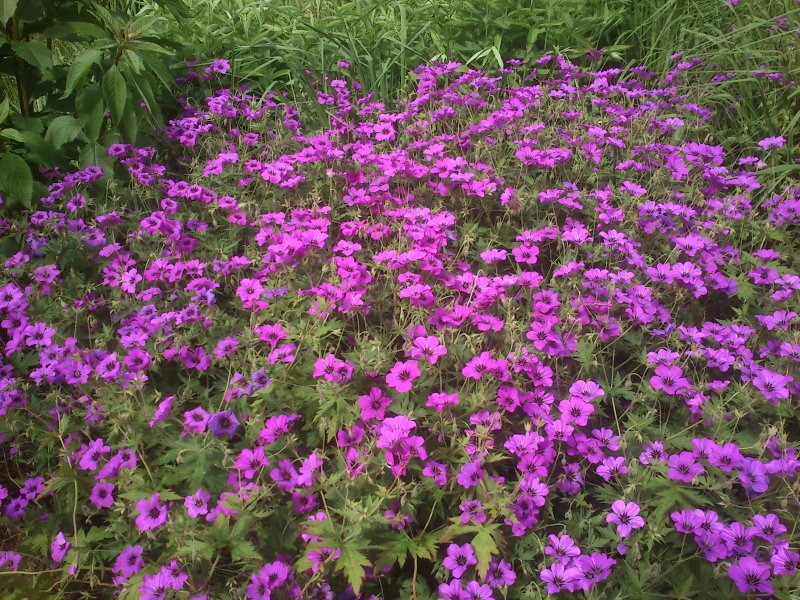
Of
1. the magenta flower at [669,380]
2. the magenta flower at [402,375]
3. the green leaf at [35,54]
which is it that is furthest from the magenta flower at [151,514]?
the green leaf at [35,54]

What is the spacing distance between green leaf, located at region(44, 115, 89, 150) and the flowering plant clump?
17cm

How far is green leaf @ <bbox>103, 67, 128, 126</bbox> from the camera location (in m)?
2.64

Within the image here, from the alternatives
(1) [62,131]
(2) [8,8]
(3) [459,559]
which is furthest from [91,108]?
(3) [459,559]

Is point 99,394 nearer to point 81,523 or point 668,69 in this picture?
point 81,523

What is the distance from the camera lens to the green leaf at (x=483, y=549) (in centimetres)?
149

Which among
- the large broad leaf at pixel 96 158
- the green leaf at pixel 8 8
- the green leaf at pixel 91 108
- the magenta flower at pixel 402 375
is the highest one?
the green leaf at pixel 8 8

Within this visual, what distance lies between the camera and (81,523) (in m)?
1.89

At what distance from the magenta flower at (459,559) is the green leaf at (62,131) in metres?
2.44

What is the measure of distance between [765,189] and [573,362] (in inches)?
66.6

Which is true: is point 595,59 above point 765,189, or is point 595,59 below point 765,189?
above

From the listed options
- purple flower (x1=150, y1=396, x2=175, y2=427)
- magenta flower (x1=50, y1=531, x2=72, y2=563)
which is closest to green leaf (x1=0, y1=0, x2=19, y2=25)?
purple flower (x1=150, y1=396, x2=175, y2=427)

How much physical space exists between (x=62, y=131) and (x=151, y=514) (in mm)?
2003

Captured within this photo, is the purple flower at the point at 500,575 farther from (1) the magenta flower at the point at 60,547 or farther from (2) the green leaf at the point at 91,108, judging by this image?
(2) the green leaf at the point at 91,108

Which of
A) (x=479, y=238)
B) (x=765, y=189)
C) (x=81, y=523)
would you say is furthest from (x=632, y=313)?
(x=81, y=523)
